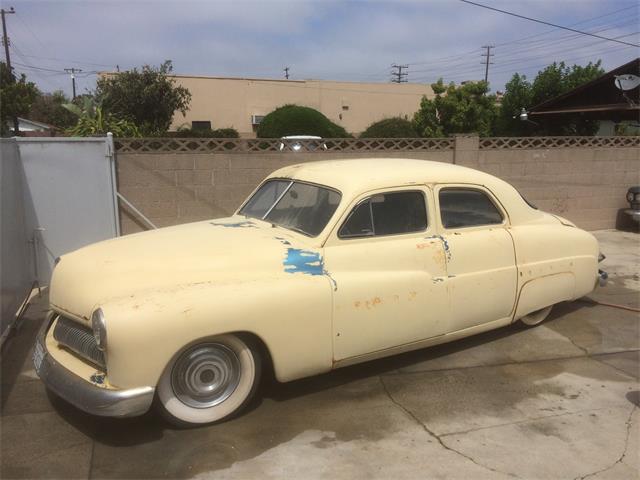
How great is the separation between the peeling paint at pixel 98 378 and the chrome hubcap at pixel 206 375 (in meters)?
0.40

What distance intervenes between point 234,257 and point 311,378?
124cm

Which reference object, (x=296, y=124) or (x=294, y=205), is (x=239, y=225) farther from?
(x=296, y=124)

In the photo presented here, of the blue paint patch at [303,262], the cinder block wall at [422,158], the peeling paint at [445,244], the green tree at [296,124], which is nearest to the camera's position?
the blue paint patch at [303,262]

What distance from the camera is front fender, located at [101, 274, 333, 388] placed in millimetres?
2986

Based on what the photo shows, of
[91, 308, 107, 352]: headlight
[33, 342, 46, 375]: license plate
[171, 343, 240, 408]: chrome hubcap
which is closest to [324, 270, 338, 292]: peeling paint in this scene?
[171, 343, 240, 408]: chrome hubcap

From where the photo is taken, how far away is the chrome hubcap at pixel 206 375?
3297mm

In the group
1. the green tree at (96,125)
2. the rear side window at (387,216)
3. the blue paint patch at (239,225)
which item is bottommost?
the blue paint patch at (239,225)

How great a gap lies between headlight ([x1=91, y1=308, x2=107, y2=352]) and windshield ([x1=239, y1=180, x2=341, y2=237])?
1538mm

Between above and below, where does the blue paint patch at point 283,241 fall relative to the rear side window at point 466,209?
below

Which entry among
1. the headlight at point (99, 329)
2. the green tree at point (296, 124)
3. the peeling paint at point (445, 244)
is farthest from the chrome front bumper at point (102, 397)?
the green tree at point (296, 124)

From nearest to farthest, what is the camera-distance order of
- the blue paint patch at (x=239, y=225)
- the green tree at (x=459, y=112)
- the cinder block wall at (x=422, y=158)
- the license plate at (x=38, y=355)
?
the license plate at (x=38, y=355) < the blue paint patch at (x=239, y=225) < the cinder block wall at (x=422, y=158) < the green tree at (x=459, y=112)

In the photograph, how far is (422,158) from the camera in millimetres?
8492

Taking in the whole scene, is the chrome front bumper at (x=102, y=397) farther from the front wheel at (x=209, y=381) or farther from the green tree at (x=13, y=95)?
the green tree at (x=13, y=95)

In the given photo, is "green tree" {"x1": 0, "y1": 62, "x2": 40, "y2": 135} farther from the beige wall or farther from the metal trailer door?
the metal trailer door
